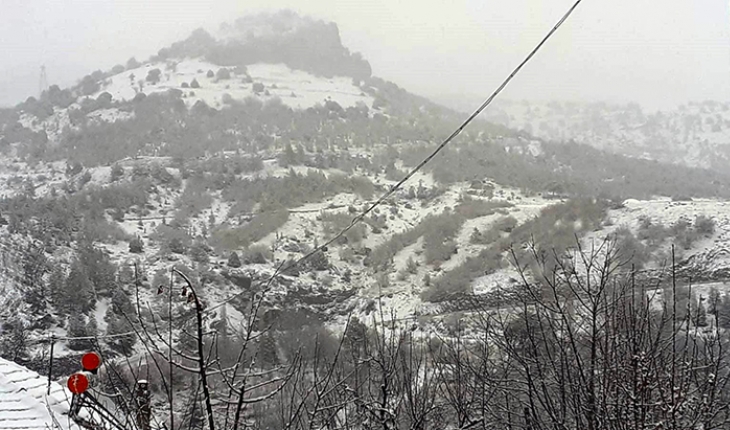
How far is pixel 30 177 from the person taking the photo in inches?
2188

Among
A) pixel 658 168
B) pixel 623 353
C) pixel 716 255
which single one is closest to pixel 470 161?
pixel 658 168

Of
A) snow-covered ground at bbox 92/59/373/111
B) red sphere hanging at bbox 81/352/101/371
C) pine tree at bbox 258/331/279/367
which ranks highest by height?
snow-covered ground at bbox 92/59/373/111

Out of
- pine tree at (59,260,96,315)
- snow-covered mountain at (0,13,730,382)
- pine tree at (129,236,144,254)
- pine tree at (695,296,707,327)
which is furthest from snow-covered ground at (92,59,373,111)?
pine tree at (695,296,707,327)

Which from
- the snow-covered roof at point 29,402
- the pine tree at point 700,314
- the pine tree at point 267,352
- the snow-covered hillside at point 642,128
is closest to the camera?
the pine tree at point 700,314

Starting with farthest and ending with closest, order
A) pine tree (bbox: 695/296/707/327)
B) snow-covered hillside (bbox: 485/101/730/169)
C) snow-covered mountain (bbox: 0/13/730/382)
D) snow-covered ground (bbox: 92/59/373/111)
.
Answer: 1. snow-covered hillside (bbox: 485/101/730/169)
2. snow-covered ground (bbox: 92/59/373/111)
3. snow-covered mountain (bbox: 0/13/730/382)
4. pine tree (bbox: 695/296/707/327)

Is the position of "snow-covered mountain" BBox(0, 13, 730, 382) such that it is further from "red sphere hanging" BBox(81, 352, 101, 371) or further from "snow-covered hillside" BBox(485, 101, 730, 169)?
"snow-covered hillside" BBox(485, 101, 730, 169)

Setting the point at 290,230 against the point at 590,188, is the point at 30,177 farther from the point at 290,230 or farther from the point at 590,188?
the point at 590,188

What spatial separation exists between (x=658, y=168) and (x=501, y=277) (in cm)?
4507

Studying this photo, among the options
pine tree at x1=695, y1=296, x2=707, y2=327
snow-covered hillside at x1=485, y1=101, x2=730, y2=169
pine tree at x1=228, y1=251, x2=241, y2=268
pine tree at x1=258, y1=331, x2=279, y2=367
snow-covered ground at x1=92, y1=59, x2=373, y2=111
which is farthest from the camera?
snow-covered hillside at x1=485, y1=101, x2=730, y2=169

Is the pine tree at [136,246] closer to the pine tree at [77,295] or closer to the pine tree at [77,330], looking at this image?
the pine tree at [77,295]

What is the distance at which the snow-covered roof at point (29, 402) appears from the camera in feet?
14.8

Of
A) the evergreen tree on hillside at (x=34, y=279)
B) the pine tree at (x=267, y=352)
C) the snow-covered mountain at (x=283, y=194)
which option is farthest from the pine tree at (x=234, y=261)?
the pine tree at (x=267, y=352)

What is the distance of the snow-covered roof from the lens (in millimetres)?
4520

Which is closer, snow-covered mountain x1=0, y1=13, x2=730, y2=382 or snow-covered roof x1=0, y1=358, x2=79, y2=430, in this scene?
snow-covered roof x1=0, y1=358, x2=79, y2=430
